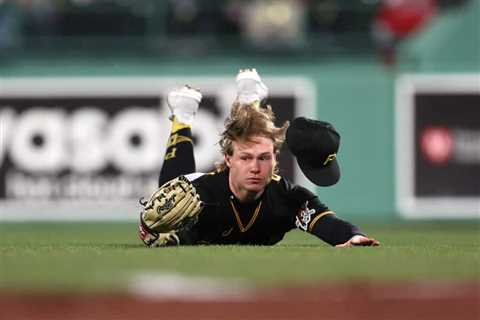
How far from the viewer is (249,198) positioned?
770 centimetres

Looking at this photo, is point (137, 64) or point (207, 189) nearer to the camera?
point (207, 189)

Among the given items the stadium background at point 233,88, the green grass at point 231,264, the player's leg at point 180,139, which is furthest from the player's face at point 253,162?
the stadium background at point 233,88

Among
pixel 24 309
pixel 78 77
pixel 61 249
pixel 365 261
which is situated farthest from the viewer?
pixel 78 77

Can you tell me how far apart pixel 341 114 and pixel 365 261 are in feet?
24.3

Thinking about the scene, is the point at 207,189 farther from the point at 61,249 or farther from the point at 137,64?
the point at 137,64

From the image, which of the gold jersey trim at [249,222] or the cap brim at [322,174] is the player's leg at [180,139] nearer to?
the gold jersey trim at [249,222]

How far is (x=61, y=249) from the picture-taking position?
7.67 m

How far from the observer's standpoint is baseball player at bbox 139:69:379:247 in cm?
745

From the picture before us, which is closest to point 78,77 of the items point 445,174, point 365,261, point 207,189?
point 445,174

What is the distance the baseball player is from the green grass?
18 centimetres

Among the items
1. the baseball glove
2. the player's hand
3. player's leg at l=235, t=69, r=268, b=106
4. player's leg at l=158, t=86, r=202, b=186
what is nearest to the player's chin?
the baseball glove

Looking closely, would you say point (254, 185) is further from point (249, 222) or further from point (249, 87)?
point (249, 87)

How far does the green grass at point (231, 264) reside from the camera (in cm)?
544

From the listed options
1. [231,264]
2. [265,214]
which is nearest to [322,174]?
[265,214]
